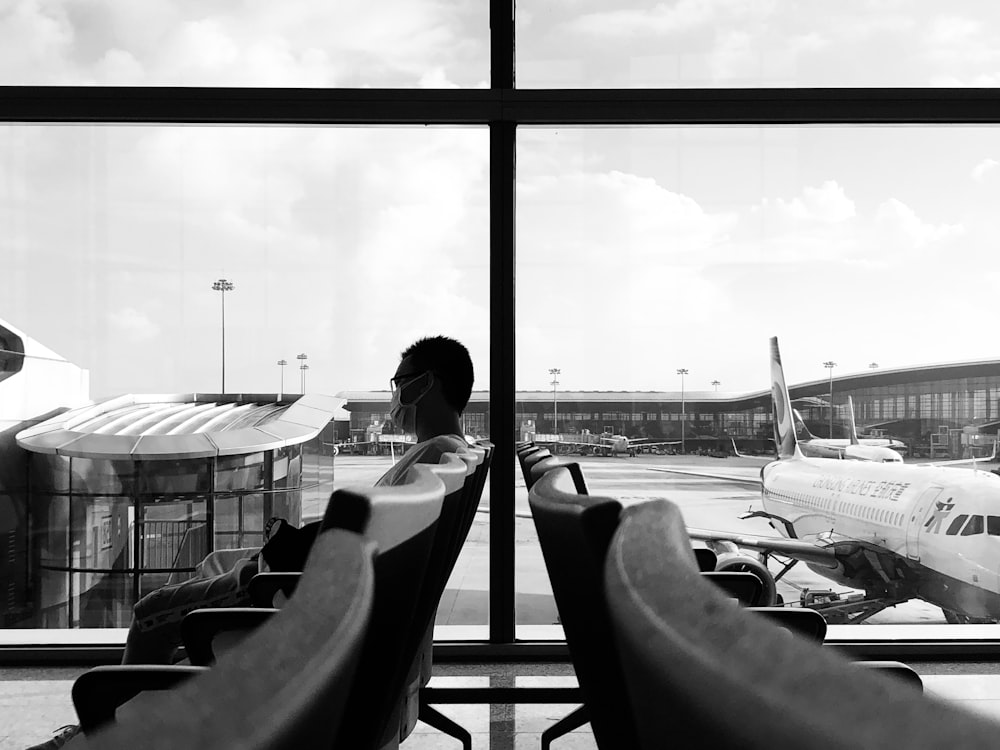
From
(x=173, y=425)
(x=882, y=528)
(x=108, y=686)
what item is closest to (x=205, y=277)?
(x=173, y=425)

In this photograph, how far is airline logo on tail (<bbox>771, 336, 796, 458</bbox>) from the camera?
3.69 m

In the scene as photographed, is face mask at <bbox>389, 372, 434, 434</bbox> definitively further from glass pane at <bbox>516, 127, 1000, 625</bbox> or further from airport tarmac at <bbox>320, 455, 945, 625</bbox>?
glass pane at <bbox>516, 127, 1000, 625</bbox>

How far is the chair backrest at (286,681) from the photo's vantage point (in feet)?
1.02

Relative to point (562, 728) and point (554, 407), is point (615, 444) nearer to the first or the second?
point (554, 407)

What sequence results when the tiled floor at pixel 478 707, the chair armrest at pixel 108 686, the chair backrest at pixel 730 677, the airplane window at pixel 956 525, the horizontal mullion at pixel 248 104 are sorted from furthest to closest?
the airplane window at pixel 956 525, the horizontal mullion at pixel 248 104, the tiled floor at pixel 478 707, the chair armrest at pixel 108 686, the chair backrest at pixel 730 677

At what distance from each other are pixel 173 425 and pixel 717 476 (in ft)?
7.79

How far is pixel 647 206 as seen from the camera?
3660mm

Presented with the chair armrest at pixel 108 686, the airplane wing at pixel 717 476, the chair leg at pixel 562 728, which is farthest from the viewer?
the airplane wing at pixel 717 476

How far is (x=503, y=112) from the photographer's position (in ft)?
11.1

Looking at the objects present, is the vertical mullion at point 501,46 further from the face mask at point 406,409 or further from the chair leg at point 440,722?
the chair leg at point 440,722

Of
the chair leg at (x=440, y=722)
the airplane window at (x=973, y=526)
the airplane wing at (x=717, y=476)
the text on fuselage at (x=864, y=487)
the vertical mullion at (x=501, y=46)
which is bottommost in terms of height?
the chair leg at (x=440, y=722)

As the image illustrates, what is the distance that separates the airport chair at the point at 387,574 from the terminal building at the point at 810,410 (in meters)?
2.77

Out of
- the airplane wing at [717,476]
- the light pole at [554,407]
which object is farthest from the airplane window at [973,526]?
the light pole at [554,407]

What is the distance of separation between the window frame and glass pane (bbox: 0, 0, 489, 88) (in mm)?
81
